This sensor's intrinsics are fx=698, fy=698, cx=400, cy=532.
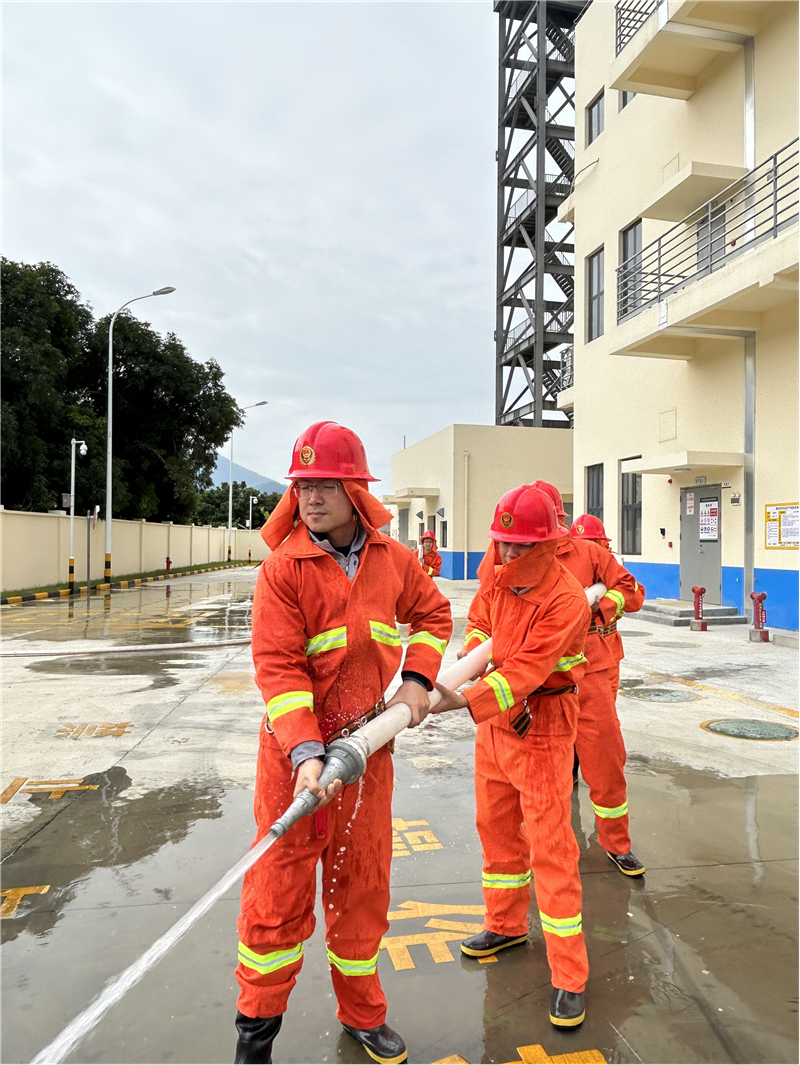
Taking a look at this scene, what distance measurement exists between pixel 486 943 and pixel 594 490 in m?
17.1

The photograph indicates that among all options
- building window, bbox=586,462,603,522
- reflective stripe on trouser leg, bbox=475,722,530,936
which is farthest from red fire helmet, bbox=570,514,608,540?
building window, bbox=586,462,603,522

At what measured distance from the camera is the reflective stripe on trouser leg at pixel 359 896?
220 cm

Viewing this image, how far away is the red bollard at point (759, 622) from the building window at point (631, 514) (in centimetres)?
533

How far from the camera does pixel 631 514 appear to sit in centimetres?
1688

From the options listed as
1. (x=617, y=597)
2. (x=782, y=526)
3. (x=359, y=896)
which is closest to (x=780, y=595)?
(x=782, y=526)

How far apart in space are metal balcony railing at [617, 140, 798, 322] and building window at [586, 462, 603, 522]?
14.2 ft

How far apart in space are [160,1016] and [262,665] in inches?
49.4

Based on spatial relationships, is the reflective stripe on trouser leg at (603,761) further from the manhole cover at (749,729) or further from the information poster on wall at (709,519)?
the information poster on wall at (709,519)

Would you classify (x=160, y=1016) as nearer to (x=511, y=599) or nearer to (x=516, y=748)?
(x=516, y=748)

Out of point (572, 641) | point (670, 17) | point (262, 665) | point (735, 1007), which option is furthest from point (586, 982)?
point (670, 17)

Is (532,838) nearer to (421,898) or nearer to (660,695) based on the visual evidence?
(421,898)

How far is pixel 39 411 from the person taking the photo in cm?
2231

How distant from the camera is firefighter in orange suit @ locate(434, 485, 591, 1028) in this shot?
2.47 meters

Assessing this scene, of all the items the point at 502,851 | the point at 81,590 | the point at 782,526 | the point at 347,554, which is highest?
the point at 782,526
